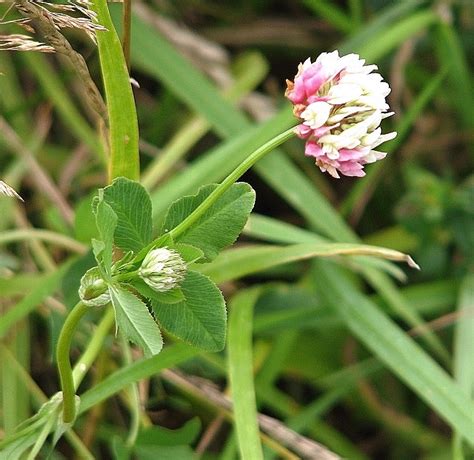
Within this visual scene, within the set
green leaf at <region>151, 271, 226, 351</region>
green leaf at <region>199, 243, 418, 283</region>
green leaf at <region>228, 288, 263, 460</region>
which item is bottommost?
green leaf at <region>228, 288, 263, 460</region>

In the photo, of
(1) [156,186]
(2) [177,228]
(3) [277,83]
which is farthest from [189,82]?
(2) [177,228]

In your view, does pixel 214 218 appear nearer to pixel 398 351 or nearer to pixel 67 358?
pixel 67 358

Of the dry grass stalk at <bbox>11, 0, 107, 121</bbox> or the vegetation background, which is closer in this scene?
the dry grass stalk at <bbox>11, 0, 107, 121</bbox>

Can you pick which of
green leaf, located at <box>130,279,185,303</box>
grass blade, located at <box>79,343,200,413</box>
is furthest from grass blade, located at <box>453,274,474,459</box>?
green leaf, located at <box>130,279,185,303</box>

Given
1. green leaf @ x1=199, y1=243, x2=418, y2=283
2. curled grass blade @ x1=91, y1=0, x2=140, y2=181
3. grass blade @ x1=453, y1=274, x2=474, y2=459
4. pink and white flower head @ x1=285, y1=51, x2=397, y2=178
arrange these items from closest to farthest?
pink and white flower head @ x1=285, y1=51, x2=397, y2=178 < curled grass blade @ x1=91, y1=0, x2=140, y2=181 < green leaf @ x1=199, y1=243, x2=418, y2=283 < grass blade @ x1=453, y1=274, x2=474, y2=459

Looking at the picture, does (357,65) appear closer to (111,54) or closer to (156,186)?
(111,54)

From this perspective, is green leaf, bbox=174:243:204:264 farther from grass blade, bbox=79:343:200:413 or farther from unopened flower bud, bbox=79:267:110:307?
grass blade, bbox=79:343:200:413

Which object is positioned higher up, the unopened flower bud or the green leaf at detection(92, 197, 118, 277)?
the green leaf at detection(92, 197, 118, 277)

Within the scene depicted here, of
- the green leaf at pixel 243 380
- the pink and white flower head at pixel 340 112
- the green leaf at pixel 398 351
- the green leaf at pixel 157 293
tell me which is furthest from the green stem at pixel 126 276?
the green leaf at pixel 398 351
